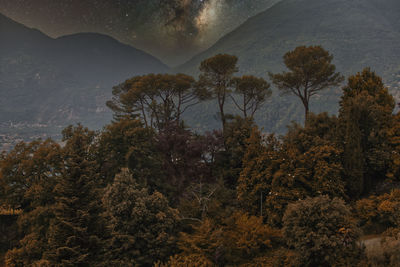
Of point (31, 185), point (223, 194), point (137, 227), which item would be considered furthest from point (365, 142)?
point (31, 185)

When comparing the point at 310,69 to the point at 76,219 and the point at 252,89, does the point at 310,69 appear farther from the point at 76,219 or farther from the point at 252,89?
the point at 76,219

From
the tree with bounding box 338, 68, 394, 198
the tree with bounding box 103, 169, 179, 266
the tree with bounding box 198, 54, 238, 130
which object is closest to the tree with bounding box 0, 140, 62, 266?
the tree with bounding box 103, 169, 179, 266

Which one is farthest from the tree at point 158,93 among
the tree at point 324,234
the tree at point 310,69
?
the tree at point 324,234

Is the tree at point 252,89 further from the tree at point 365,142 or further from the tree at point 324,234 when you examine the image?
the tree at point 324,234

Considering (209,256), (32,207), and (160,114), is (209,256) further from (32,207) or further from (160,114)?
(160,114)

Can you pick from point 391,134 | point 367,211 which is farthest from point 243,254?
point 391,134

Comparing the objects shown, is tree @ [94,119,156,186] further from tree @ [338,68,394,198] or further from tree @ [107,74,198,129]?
tree @ [338,68,394,198]
